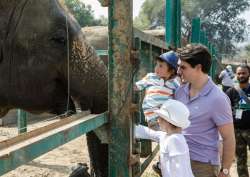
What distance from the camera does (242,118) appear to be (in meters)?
6.02

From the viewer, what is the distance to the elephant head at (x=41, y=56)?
3.38m

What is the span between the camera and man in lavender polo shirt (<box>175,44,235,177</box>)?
281 centimetres

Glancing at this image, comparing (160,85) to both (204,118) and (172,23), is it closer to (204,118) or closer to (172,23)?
(204,118)

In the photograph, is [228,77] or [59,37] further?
[228,77]

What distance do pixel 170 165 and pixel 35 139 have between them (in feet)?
3.18

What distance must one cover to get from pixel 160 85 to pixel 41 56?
96 centimetres

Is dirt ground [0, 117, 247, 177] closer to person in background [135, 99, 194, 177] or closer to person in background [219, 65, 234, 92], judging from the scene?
person in background [219, 65, 234, 92]

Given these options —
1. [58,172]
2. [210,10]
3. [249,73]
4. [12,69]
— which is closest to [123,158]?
[12,69]

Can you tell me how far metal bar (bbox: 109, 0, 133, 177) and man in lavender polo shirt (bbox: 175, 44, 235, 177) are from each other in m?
0.49

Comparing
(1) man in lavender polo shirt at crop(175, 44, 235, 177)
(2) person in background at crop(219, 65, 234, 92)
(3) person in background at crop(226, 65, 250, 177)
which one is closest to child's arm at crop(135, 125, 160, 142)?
(1) man in lavender polo shirt at crop(175, 44, 235, 177)

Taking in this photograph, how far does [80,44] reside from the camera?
3482mm

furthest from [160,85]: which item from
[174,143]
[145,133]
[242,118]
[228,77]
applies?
[228,77]

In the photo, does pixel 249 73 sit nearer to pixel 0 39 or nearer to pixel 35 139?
pixel 0 39

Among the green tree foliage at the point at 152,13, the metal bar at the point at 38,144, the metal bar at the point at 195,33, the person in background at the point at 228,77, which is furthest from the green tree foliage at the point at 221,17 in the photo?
the metal bar at the point at 38,144
